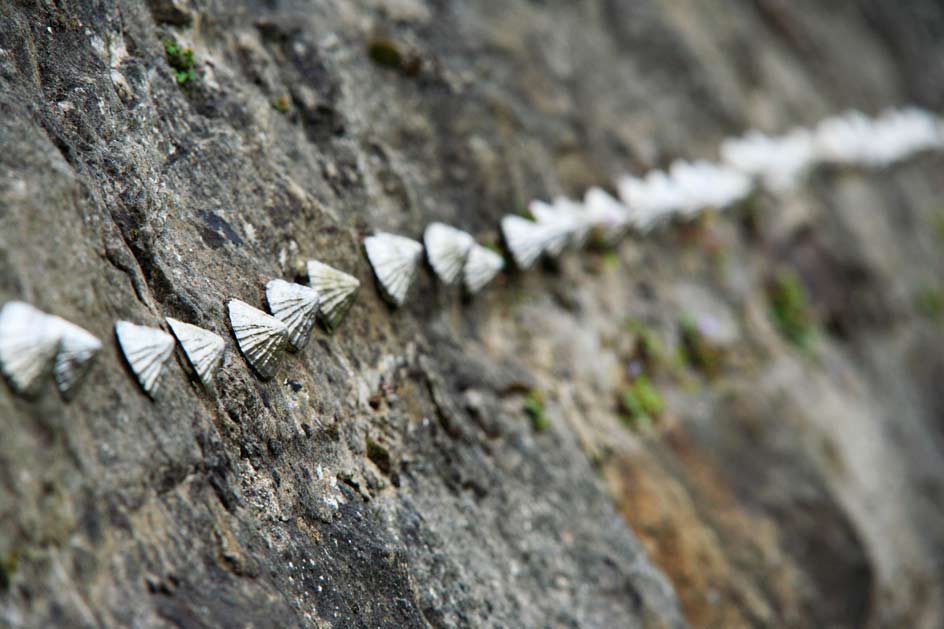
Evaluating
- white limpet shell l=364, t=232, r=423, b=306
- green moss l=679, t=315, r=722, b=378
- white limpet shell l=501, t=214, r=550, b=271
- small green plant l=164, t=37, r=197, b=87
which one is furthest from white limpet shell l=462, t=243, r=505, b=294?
green moss l=679, t=315, r=722, b=378

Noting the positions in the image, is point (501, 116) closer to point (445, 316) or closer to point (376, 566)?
point (445, 316)

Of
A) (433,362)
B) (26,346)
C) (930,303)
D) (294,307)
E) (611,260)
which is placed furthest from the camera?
(930,303)

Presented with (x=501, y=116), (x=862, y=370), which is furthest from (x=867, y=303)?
(x=501, y=116)

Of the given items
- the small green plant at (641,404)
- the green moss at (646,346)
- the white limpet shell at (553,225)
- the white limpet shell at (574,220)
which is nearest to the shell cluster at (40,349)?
the white limpet shell at (553,225)

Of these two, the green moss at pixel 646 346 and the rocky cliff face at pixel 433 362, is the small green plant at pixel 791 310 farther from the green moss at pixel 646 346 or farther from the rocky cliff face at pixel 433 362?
the green moss at pixel 646 346

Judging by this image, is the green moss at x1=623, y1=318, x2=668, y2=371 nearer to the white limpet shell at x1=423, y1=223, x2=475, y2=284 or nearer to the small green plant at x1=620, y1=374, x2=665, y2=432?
the small green plant at x1=620, y1=374, x2=665, y2=432

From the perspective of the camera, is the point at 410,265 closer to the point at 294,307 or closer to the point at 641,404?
the point at 294,307

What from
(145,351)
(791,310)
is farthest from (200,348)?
(791,310)
